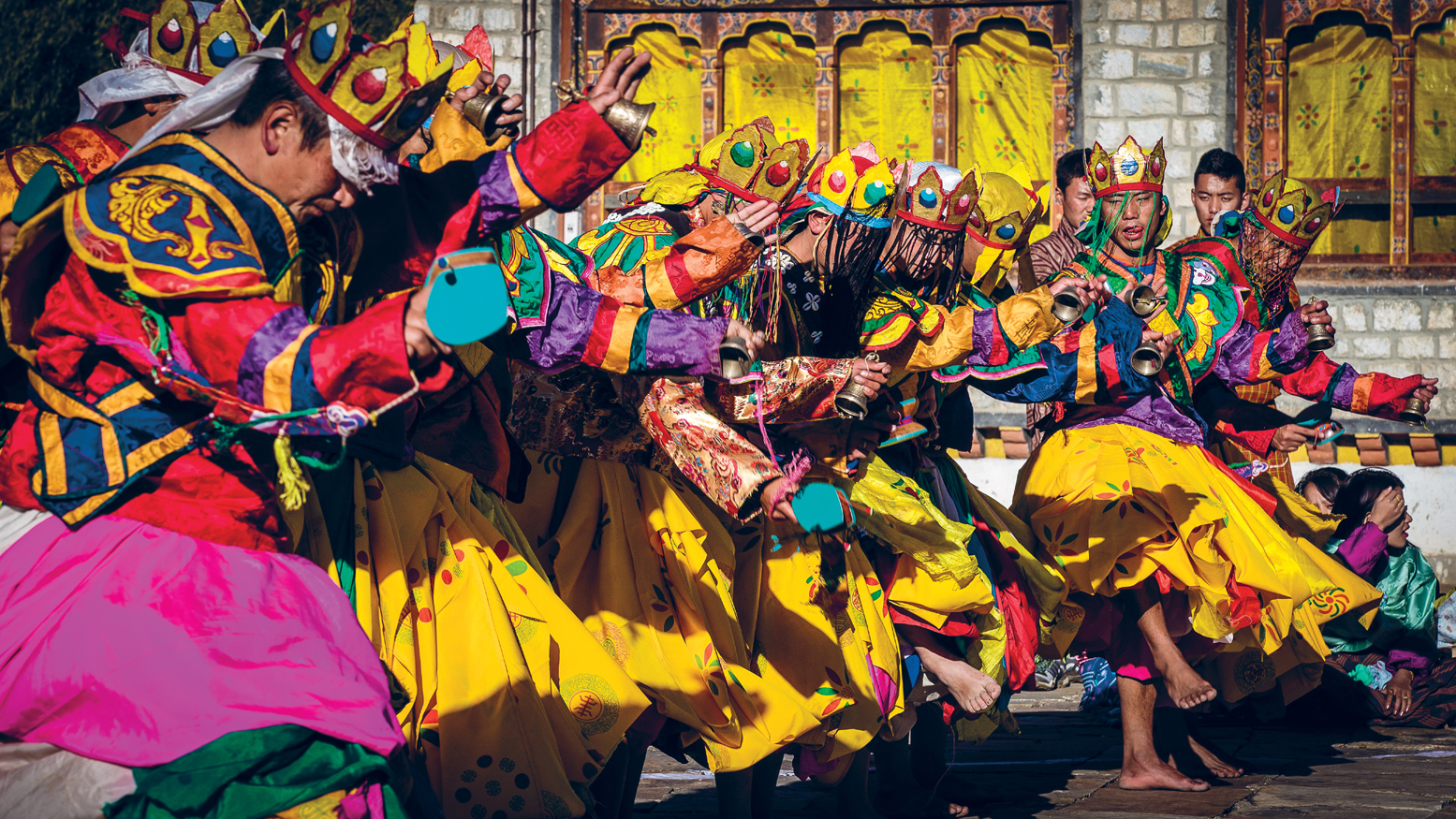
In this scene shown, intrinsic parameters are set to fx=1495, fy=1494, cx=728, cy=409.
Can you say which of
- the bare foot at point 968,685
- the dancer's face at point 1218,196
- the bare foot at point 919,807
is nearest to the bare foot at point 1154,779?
the bare foot at point 919,807

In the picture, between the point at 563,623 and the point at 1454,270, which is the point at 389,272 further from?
the point at 1454,270

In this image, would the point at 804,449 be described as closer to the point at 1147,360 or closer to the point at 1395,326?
the point at 1147,360

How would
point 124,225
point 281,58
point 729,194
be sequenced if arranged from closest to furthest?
point 124,225 < point 281,58 < point 729,194

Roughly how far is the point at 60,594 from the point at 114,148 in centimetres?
147

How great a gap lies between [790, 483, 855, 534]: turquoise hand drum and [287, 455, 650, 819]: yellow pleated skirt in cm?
55

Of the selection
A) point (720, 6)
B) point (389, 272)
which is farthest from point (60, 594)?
point (720, 6)

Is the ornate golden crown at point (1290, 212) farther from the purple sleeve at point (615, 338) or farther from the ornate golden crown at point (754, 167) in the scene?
the purple sleeve at point (615, 338)

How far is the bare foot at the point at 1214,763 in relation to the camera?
523cm

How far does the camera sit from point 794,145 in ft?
14.8

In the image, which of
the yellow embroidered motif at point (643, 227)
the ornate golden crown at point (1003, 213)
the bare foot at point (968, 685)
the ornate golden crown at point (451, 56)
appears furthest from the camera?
the ornate golden crown at point (1003, 213)

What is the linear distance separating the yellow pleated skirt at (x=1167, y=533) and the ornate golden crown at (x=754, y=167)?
1377mm

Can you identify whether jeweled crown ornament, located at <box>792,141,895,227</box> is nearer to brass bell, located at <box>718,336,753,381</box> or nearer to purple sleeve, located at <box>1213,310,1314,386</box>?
brass bell, located at <box>718,336,753,381</box>

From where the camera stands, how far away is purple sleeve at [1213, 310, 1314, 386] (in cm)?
539

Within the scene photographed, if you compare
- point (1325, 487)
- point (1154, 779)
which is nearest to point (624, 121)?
point (1154, 779)
